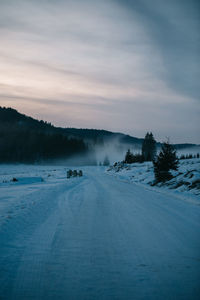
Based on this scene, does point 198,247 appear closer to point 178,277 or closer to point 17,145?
point 178,277

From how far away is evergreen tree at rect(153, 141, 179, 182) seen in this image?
1738 cm

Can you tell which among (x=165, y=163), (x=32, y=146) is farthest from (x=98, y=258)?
(x=32, y=146)

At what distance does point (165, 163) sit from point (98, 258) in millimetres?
15535

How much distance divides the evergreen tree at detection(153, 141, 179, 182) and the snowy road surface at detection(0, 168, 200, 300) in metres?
11.9

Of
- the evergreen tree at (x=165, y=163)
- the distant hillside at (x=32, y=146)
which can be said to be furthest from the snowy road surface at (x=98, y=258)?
the distant hillside at (x=32, y=146)

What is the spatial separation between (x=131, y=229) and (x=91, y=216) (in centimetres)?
175

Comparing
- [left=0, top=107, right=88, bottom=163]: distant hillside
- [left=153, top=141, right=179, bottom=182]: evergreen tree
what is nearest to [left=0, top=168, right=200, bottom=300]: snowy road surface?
[left=153, top=141, right=179, bottom=182]: evergreen tree

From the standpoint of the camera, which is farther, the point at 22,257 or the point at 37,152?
the point at 37,152

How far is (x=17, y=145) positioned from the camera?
296 feet

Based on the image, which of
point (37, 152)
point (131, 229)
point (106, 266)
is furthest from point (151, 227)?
point (37, 152)

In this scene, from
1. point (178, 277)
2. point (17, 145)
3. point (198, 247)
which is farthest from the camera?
point (17, 145)

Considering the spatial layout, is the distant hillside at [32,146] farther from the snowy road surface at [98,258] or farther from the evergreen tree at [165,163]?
the snowy road surface at [98,258]

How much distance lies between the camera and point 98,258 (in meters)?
3.42

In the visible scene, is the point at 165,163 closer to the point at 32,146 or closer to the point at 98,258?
the point at 98,258
